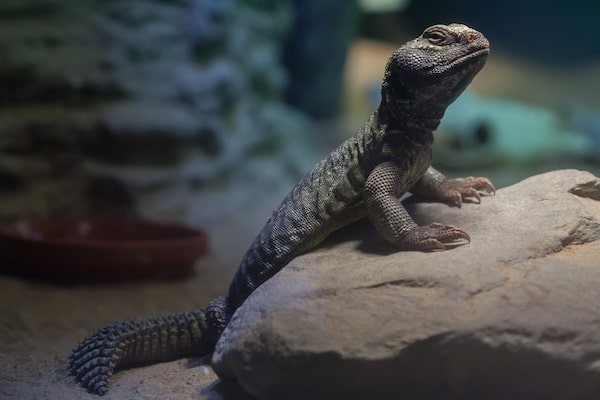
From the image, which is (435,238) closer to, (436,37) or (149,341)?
(436,37)

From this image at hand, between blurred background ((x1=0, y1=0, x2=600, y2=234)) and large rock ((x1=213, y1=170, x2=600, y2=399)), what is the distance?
5.03 meters

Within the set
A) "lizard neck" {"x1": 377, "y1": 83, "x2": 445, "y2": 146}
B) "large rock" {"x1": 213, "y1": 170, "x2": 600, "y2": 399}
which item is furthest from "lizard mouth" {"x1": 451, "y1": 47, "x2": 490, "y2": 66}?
"large rock" {"x1": 213, "y1": 170, "x2": 600, "y2": 399}

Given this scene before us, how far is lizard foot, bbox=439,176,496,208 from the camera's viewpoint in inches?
187

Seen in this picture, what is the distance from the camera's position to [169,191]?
877cm

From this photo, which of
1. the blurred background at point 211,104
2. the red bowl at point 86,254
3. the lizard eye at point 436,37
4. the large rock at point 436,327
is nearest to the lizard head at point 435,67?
the lizard eye at point 436,37

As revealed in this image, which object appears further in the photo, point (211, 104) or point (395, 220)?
point (211, 104)

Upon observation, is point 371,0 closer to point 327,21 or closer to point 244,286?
point 327,21

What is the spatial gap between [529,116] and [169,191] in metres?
7.28

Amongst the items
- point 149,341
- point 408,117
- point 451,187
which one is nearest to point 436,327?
point 408,117

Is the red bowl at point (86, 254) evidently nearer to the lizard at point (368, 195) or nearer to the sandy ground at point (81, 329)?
the sandy ground at point (81, 329)

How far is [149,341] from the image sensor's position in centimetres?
461

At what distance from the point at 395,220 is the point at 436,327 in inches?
41.6

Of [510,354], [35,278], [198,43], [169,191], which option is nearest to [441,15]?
[198,43]

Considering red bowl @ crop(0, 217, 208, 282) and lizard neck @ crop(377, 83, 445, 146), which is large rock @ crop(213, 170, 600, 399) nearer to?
lizard neck @ crop(377, 83, 445, 146)
